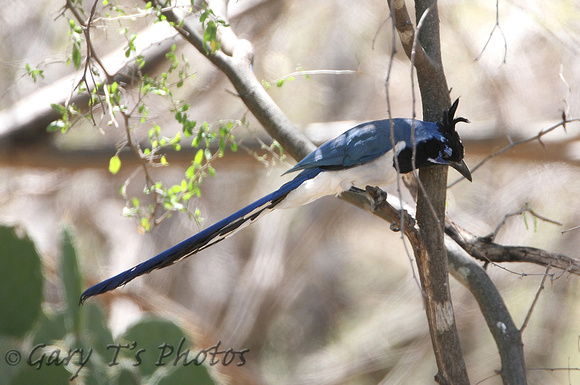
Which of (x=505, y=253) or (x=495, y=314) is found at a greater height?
(x=505, y=253)

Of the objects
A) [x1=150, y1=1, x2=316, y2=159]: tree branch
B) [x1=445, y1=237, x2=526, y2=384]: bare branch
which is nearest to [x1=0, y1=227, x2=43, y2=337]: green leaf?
[x1=150, y1=1, x2=316, y2=159]: tree branch

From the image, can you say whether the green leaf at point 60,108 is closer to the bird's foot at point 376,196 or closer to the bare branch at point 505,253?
the bird's foot at point 376,196

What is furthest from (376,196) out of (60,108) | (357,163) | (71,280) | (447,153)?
(60,108)

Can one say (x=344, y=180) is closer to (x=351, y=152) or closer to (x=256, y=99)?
(x=351, y=152)

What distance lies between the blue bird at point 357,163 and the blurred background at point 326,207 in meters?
1.57

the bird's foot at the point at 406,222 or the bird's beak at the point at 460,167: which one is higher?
the bird's beak at the point at 460,167

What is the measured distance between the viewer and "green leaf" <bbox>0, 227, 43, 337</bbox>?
5.81 feet

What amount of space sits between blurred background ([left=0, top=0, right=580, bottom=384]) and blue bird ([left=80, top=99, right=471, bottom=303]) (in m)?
1.57

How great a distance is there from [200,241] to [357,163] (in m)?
0.64

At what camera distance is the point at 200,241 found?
194 cm

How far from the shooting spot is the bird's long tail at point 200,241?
1827 millimetres

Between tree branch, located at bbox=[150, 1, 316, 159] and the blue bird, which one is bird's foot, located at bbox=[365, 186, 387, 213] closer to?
the blue bird

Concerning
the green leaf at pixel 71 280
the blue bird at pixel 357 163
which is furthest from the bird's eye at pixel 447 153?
the green leaf at pixel 71 280

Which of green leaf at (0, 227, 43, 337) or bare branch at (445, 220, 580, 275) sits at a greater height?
green leaf at (0, 227, 43, 337)
